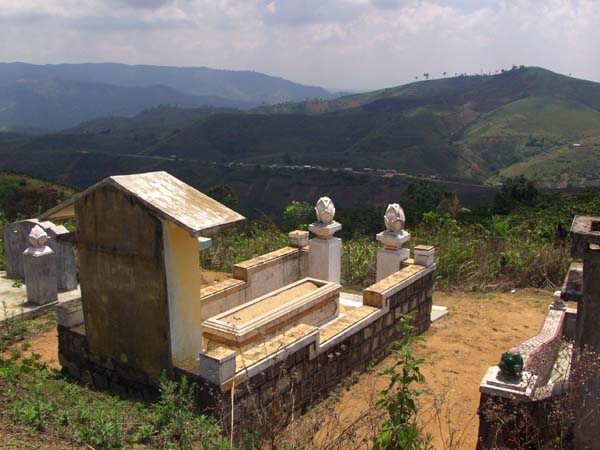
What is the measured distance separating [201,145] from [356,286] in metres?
91.2

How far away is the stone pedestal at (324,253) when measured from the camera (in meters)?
8.40

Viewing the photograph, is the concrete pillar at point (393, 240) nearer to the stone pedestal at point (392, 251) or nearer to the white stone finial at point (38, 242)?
the stone pedestal at point (392, 251)

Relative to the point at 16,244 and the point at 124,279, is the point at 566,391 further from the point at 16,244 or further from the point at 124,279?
the point at 16,244

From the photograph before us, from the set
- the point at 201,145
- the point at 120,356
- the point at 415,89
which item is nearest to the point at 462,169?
the point at 201,145

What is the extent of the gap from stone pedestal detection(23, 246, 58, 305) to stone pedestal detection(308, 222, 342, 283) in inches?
167

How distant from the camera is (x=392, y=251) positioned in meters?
8.30

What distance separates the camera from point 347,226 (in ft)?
70.7

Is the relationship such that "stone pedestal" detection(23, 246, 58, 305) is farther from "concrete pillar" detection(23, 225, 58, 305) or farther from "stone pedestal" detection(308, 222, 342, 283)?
"stone pedestal" detection(308, 222, 342, 283)

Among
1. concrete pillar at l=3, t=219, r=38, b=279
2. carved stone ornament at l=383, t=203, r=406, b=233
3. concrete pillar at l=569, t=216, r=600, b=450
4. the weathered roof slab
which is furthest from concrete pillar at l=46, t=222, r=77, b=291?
concrete pillar at l=569, t=216, r=600, b=450

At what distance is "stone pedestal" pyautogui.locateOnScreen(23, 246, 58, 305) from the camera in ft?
27.7

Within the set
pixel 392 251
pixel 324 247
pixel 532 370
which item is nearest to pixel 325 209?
pixel 324 247

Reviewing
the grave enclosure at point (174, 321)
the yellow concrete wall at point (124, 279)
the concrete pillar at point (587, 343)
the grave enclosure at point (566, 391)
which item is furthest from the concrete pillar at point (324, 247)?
the concrete pillar at point (587, 343)

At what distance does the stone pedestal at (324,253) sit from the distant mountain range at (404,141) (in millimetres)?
56746

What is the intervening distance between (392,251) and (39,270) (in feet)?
18.7
